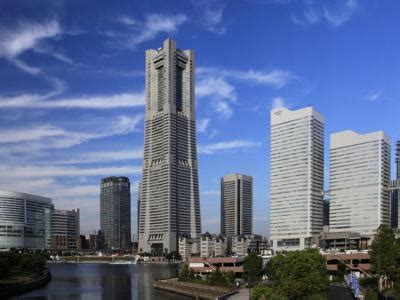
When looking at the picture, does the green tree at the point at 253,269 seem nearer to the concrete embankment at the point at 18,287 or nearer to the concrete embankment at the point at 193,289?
the concrete embankment at the point at 193,289

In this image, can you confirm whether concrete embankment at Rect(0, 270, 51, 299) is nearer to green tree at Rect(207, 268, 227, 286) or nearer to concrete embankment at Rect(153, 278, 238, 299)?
concrete embankment at Rect(153, 278, 238, 299)

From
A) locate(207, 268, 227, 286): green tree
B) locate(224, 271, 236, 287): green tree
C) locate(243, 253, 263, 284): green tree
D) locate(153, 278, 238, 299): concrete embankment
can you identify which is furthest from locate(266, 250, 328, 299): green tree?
locate(243, 253, 263, 284): green tree

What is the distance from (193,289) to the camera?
306 feet

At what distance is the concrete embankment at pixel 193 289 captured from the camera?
8512 cm

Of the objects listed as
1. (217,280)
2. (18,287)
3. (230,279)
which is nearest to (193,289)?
(217,280)

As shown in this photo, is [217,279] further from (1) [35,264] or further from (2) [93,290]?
(1) [35,264]

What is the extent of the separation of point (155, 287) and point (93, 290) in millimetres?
12594

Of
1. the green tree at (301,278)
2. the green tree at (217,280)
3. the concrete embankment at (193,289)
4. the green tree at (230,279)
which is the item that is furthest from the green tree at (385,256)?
the green tree at (217,280)

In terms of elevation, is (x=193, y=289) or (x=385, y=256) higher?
(x=385, y=256)

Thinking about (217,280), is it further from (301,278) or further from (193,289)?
(301,278)

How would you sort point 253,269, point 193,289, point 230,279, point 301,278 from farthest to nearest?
point 253,269
point 230,279
point 193,289
point 301,278

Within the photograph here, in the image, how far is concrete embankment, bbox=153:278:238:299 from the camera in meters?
85.1

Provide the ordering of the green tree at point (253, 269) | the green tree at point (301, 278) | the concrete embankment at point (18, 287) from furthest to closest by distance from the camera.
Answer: the green tree at point (253, 269) → the concrete embankment at point (18, 287) → the green tree at point (301, 278)

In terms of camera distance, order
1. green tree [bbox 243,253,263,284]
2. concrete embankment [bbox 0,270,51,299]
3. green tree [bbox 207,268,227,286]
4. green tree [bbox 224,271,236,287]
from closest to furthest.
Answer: concrete embankment [bbox 0,270,51,299]
green tree [bbox 207,268,227,286]
green tree [bbox 224,271,236,287]
green tree [bbox 243,253,263,284]
